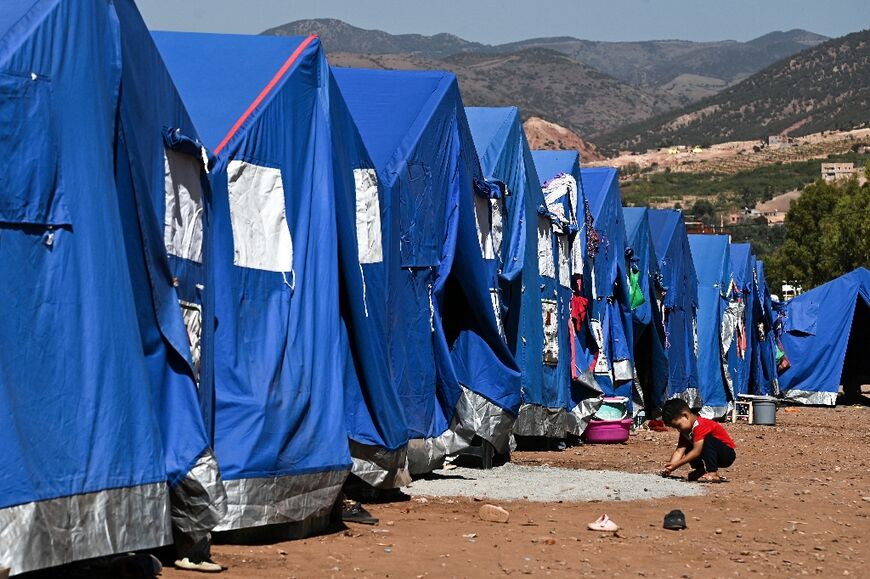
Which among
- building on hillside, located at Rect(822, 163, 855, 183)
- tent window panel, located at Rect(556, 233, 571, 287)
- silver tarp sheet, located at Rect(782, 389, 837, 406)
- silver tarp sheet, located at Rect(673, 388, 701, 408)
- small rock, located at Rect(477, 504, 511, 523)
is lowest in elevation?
silver tarp sheet, located at Rect(782, 389, 837, 406)

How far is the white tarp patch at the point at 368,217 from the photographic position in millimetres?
11320

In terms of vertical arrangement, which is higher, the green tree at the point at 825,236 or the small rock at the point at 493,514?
the green tree at the point at 825,236

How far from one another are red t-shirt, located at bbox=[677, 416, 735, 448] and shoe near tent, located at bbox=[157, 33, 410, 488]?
180 inches

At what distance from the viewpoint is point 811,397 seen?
39.2m

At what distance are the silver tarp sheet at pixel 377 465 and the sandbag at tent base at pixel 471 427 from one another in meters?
2.19

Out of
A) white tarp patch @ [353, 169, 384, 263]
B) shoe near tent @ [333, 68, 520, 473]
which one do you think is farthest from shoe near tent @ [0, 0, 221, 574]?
shoe near tent @ [333, 68, 520, 473]

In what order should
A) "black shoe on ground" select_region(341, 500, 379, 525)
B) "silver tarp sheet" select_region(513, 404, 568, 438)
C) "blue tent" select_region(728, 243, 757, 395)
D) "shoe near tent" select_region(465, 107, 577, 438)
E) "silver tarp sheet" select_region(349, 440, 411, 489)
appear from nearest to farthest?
"black shoe on ground" select_region(341, 500, 379, 525), "silver tarp sheet" select_region(349, 440, 411, 489), "shoe near tent" select_region(465, 107, 577, 438), "silver tarp sheet" select_region(513, 404, 568, 438), "blue tent" select_region(728, 243, 757, 395)

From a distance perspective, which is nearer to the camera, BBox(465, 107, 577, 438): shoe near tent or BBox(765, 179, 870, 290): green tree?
BBox(465, 107, 577, 438): shoe near tent

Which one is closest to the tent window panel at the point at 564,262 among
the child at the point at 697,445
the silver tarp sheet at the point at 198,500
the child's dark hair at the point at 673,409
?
→ the child at the point at 697,445

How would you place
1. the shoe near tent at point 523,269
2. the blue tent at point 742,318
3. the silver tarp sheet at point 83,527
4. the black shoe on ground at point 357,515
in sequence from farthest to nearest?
the blue tent at point 742,318 → the shoe near tent at point 523,269 → the black shoe on ground at point 357,515 → the silver tarp sheet at point 83,527

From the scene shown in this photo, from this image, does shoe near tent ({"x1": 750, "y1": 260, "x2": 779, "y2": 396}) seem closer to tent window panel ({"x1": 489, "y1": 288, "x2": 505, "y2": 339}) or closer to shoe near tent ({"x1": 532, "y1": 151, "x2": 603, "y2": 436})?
shoe near tent ({"x1": 532, "y1": 151, "x2": 603, "y2": 436})

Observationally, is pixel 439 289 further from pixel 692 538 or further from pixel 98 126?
pixel 98 126

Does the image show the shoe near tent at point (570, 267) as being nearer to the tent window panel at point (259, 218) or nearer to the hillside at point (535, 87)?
the tent window panel at point (259, 218)

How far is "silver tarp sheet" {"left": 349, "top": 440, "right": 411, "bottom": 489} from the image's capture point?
1046cm
